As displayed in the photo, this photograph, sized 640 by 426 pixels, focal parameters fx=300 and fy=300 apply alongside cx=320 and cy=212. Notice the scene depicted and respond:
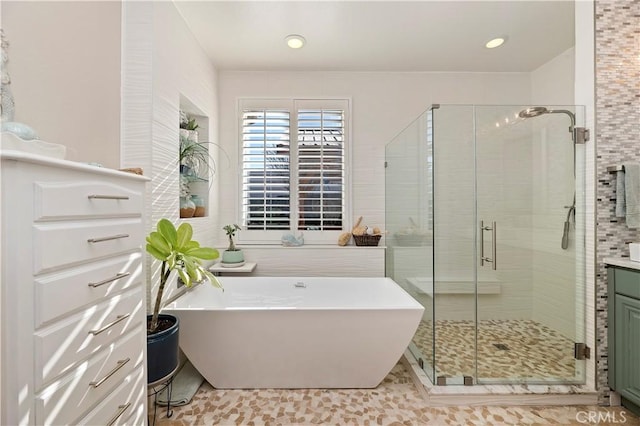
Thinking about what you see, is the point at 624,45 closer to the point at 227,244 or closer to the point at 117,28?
the point at 117,28

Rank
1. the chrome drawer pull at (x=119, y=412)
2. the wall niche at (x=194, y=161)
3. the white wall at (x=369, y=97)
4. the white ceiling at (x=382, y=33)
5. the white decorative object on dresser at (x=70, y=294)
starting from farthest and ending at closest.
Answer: the white wall at (x=369, y=97), the wall niche at (x=194, y=161), the white ceiling at (x=382, y=33), the chrome drawer pull at (x=119, y=412), the white decorative object on dresser at (x=70, y=294)

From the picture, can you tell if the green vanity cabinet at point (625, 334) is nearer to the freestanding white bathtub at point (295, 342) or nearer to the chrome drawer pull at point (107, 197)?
the freestanding white bathtub at point (295, 342)

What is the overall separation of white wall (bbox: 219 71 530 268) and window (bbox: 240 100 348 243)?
12 centimetres

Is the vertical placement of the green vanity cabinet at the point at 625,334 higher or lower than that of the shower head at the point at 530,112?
lower

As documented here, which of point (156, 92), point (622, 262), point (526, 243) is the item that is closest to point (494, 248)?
point (526, 243)

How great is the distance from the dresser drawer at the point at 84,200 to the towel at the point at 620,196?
2604 millimetres

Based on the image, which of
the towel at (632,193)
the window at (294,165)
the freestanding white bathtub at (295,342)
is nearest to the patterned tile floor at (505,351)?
the freestanding white bathtub at (295,342)

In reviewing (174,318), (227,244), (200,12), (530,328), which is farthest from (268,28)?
(530,328)

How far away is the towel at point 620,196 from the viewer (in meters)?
1.81

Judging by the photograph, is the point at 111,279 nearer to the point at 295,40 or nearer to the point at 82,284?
the point at 82,284

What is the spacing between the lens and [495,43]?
2652mm

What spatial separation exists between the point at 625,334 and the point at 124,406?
257 cm

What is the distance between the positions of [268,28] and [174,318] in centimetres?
227

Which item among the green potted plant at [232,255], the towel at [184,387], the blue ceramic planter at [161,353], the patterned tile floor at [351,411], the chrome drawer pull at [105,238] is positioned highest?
the chrome drawer pull at [105,238]
